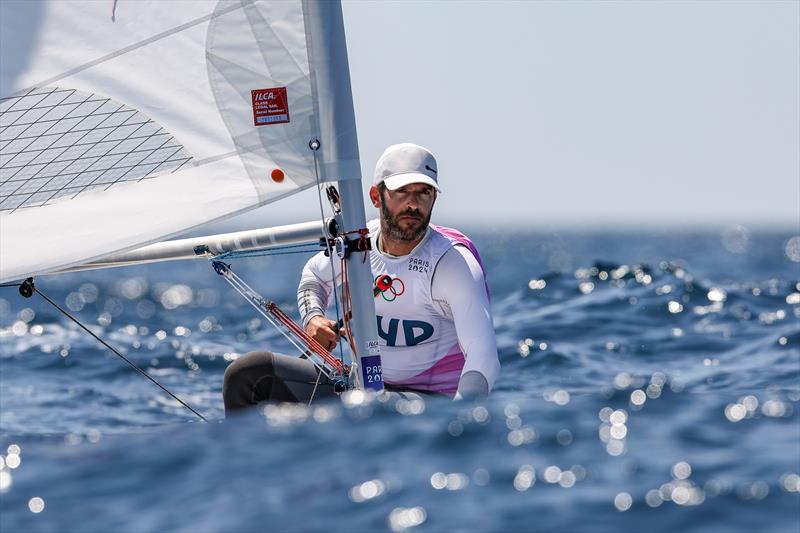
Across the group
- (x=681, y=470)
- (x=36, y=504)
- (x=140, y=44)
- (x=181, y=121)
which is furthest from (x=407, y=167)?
(x=36, y=504)

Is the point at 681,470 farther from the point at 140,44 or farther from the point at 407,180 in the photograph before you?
the point at 140,44

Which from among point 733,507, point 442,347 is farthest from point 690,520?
point 442,347

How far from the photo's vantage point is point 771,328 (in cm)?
1100

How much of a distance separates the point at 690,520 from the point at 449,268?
187cm

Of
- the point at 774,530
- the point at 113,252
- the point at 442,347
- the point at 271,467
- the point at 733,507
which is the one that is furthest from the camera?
the point at 442,347

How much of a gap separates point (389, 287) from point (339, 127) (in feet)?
3.21

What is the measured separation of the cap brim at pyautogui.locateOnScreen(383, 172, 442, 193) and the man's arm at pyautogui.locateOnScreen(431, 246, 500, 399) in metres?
0.40

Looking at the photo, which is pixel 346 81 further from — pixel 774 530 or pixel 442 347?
pixel 774 530

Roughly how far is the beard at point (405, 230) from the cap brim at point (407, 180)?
191 millimetres

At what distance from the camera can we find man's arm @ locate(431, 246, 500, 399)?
483 centimetres

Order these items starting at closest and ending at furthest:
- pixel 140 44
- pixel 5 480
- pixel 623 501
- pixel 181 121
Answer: pixel 623 501 < pixel 5 480 < pixel 140 44 < pixel 181 121

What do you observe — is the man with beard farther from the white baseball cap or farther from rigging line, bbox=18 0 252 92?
rigging line, bbox=18 0 252 92

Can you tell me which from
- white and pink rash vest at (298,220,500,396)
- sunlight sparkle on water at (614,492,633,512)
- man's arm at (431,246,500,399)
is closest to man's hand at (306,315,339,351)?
white and pink rash vest at (298,220,500,396)

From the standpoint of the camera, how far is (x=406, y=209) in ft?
16.7
